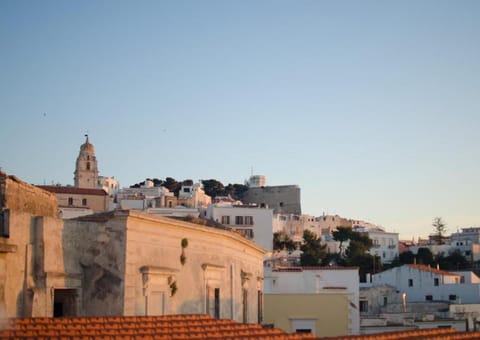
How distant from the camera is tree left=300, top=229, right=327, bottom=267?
241 ft

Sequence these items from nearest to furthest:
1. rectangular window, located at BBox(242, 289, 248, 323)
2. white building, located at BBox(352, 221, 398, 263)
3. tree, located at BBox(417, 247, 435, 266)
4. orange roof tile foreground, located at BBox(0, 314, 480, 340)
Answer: orange roof tile foreground, located at BBox(0, 314, 480, 340) → rectangular window, located at BBox(242, 289, 248, 323) → tree, located at BBox(417, 247, 435, 266) → white building, located at BBox(352, 221, 398, 263)

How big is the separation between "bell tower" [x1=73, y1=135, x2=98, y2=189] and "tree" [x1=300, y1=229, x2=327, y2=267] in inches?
1015

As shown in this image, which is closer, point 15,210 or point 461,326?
point 15,210

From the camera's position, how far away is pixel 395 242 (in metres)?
99.4

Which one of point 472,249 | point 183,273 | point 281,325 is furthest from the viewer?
point 472,249

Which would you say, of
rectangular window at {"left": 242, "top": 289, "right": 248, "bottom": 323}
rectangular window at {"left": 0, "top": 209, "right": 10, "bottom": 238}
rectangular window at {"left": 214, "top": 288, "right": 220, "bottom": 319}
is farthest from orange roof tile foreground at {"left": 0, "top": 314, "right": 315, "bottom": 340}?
rectangular window at {"left": 242, "top": 289, "right": 248, "bottom": 323}

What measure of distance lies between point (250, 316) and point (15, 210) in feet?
35.4

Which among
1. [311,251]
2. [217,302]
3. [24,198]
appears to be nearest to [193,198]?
[311,251]

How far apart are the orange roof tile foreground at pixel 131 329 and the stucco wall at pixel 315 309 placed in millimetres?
15908

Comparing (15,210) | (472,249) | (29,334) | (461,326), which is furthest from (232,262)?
(472,249)

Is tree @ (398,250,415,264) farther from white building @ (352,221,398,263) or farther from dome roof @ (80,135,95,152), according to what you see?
dome roof @ (80,135,95,152)

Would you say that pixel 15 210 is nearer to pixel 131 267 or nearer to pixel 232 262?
pixel 131 267

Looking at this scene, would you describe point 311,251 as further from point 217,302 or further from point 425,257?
point 217,302

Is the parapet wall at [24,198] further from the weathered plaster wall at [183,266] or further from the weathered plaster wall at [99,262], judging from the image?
the weathered plaster wall at [183,266]
